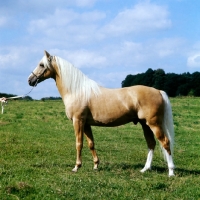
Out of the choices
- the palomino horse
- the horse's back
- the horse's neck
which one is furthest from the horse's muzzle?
the horse's back

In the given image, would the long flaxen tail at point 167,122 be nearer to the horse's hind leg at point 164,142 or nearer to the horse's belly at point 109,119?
the horse's hind leg at point 164,142

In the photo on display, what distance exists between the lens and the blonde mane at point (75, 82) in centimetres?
857

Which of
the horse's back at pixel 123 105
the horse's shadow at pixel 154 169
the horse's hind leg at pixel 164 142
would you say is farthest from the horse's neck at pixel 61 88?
the horse's hind leg at pixel 164 142

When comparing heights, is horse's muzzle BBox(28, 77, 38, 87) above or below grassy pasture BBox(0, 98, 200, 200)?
above

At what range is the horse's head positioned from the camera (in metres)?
8.77

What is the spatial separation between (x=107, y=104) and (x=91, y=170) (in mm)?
1537

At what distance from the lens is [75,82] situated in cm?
866

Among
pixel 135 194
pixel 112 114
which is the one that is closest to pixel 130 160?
pixel 112 114

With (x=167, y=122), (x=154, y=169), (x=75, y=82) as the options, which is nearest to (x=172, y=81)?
(x=154, y=169)

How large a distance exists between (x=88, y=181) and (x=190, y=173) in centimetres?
294

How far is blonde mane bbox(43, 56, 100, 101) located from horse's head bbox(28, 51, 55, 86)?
66 mm

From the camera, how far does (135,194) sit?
20.1 ft

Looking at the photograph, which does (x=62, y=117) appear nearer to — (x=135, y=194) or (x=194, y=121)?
(x=194, y=121)

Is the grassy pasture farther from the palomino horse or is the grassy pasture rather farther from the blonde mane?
the blonde mane
